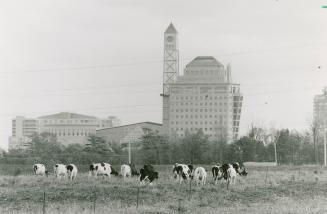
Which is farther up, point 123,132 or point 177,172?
point 123,132

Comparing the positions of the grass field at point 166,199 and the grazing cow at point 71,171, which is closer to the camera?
the grass field at point 166,199

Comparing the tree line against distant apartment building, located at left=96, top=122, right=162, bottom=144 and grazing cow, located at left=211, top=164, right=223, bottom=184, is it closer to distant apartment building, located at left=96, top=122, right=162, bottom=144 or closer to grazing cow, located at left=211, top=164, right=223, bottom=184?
grazing cow, located at left=211, top=164, right=223, bottom=184

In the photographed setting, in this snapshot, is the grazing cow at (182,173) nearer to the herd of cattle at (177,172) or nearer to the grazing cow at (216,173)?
the herd of cattle at (177,172)

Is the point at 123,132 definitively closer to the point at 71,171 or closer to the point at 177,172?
the point at 71,171

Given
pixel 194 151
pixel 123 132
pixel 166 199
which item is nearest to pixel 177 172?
pixel 166 199

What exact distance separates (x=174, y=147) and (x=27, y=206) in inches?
2930

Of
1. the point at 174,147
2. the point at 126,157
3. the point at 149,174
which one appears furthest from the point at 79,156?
the point at 149,174

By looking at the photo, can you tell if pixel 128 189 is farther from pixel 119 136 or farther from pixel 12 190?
pixel 119 136

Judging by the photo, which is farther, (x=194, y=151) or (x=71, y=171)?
(x=194, y=151)

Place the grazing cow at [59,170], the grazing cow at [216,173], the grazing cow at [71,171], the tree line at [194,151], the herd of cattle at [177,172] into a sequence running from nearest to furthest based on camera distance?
the herd of cattle at [177,172] < the grazing cow at [216,173] < the grazing cow at [71,171] < the grazing cow at [59,170] < the tree line at [194,151]

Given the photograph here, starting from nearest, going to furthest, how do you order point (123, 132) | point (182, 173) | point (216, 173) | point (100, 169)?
1. point (216, 173)
2. point (182, 173)
3. point (100, 169)
4. point (123, 132)

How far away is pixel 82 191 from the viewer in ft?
101

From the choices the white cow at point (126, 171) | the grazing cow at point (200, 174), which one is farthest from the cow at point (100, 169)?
the grazing cow at point (200, 174)

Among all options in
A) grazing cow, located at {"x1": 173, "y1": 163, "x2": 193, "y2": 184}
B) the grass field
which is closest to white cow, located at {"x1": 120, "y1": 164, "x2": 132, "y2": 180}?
grazing cow, located at {"x1": 173, "y1": 163, "x2": 193, "y2": 184}
